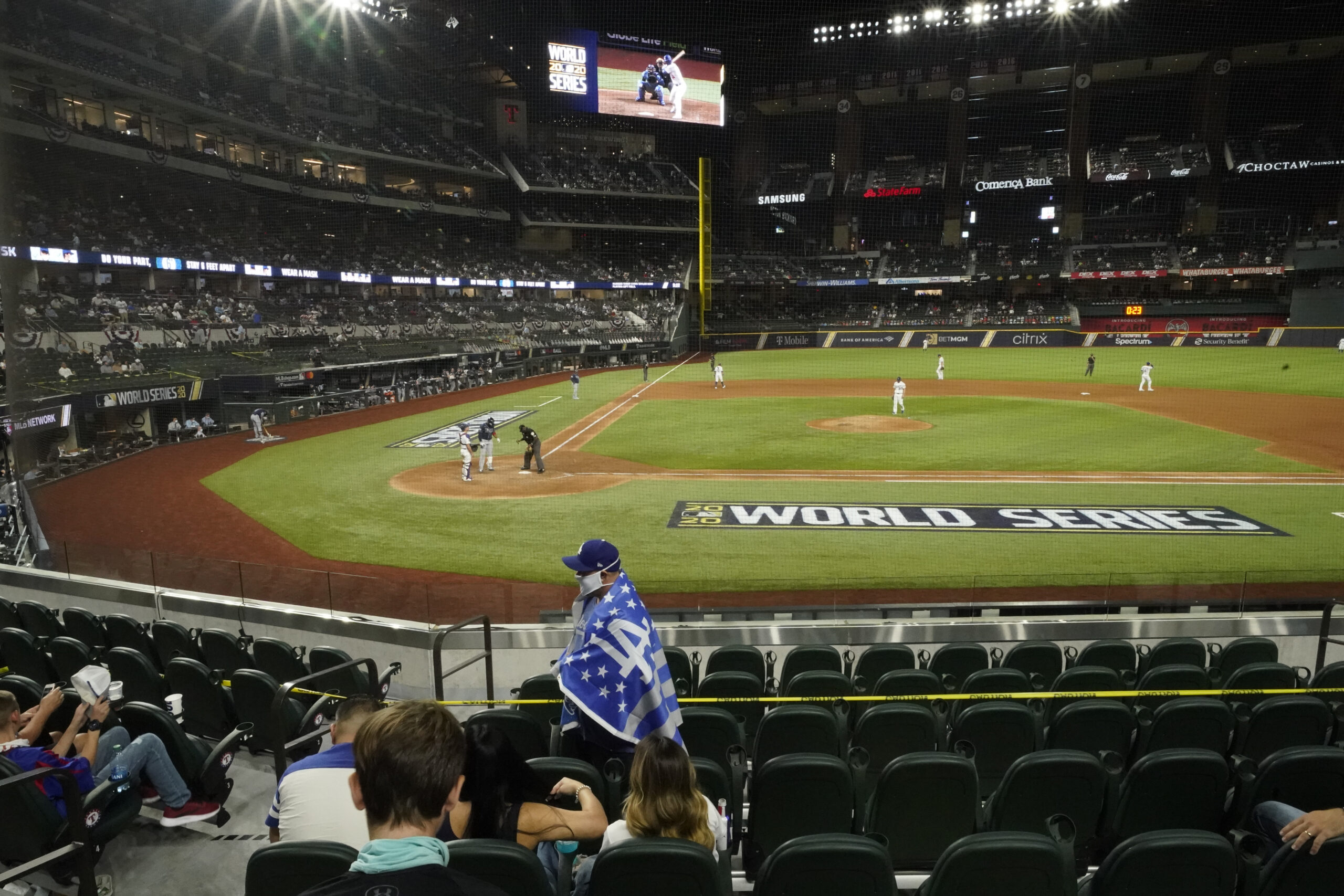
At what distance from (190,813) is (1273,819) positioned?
575cm

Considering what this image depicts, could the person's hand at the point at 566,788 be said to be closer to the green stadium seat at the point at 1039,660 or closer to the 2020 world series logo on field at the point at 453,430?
the green stadium seat at the point at 1039,660

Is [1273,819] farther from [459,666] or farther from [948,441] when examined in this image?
[948,441]

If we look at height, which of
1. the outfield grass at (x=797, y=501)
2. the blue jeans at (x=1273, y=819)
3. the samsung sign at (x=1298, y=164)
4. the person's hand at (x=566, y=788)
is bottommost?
the outfield grass at (x=797, y=501)

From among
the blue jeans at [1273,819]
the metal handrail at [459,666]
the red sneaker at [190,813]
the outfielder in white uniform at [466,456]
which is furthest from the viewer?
the outfielder in white uniform at [466,456]

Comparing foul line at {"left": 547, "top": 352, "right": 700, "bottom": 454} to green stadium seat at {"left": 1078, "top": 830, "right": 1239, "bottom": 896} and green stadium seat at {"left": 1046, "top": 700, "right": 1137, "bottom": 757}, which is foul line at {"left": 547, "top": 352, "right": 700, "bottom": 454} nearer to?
green stadium seat at {"left": 1046, "top": 700, "right": 1137, "bottom": 757}

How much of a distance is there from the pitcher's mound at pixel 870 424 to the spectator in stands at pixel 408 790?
23115 millimetres

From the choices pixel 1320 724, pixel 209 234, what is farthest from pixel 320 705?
pixel 209 234

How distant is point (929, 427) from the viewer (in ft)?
80.7

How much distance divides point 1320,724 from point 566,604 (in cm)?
674

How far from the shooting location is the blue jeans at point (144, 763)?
4.28m

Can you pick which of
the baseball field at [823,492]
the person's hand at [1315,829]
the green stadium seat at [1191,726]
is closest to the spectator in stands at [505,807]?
the person's hand at [1315,829]

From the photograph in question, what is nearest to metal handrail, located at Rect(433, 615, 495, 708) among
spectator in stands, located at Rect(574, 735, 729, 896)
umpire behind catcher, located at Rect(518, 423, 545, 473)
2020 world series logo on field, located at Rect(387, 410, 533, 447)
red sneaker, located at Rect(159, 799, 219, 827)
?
red sneaker, located at Rect(159, 799, 219, 827)

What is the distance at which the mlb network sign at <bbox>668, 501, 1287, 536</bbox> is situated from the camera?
1360 cm

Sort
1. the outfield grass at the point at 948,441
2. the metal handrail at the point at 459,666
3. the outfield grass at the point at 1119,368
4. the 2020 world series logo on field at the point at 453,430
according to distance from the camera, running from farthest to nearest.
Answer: the outfield grass at the point at 1119,368 → the 2020 world series logo on field at the point at 453,430 → the outfield grass at the point at 948,441 → the metal handrail at the point at 459,666
